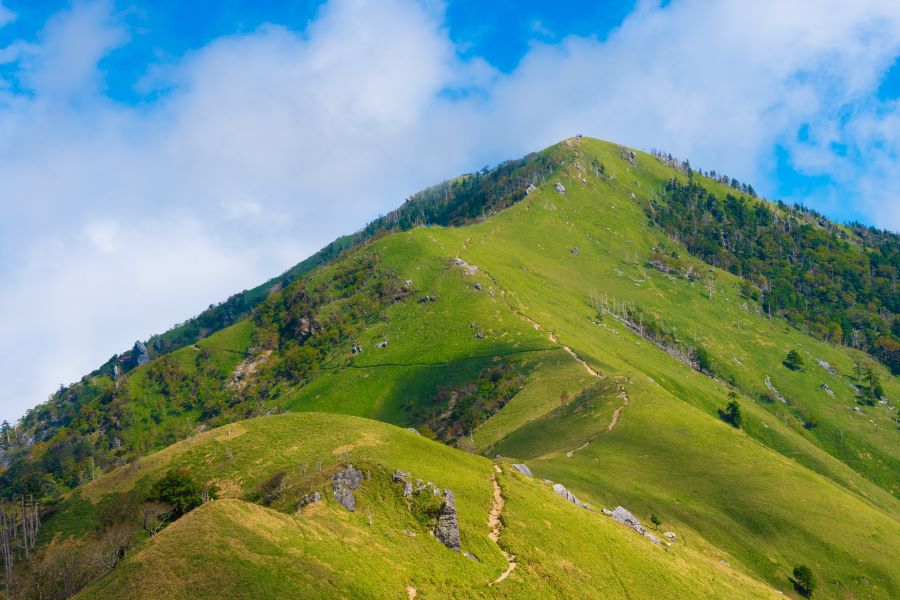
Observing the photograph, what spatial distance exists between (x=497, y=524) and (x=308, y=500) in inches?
903

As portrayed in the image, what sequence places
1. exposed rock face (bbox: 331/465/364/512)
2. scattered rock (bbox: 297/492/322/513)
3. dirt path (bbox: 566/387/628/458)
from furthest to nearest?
dirt path (bbox: 566/387/628/458)
exposed rock face (bbox: 331/465/364/512)
scattered rock (bbox: 297/492/322/513)

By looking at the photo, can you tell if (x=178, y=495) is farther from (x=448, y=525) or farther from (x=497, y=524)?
(x=497, y=524)

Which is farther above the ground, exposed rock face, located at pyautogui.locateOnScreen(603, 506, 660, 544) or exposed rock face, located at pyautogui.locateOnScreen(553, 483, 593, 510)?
exposed rock face, located at pyautogui.locateOnScreen(553, 483, 593, 510)

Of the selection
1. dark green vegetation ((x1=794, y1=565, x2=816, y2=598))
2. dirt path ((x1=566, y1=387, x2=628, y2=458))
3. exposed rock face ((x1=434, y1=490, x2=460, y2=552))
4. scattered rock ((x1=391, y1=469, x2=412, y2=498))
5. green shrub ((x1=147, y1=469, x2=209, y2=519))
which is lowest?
Result: dark green vegetation ((x1=794, y1=565, x2=816, y2=598))

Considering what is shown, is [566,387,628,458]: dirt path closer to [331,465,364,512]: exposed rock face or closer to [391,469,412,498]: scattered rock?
[391,469,412,498]: scattered rock

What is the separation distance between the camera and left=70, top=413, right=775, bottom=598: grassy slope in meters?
52.1

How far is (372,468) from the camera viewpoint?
75.0 meters

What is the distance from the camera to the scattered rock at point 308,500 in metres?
67.9

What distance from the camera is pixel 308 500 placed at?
68.4 metres

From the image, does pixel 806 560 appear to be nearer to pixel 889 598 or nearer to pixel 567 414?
pixel 889 598

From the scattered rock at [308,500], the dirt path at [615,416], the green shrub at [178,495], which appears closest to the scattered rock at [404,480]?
the scattered rock at [308,500]

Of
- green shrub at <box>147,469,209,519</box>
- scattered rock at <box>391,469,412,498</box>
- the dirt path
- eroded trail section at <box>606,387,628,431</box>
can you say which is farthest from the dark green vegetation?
green shrub at <box>147,469,209,519</box>

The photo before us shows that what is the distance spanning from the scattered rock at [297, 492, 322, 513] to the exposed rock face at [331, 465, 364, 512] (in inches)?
72.1

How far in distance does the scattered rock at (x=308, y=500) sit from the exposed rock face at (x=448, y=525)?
505 inches
